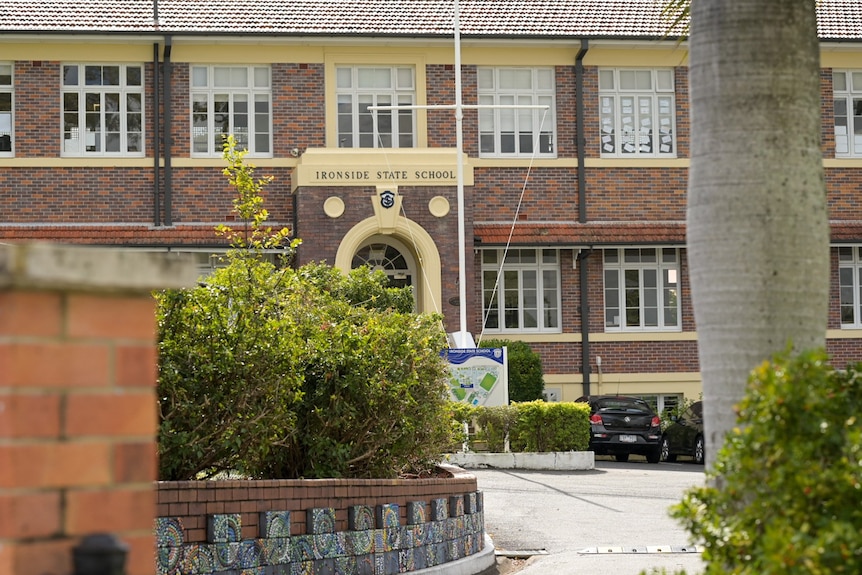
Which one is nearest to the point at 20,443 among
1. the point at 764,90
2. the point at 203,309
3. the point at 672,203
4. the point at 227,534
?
the point at 764,90

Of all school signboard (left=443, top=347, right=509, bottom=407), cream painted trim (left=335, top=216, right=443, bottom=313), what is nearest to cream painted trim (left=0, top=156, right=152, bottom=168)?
cream painted trim (left=335, top=216, right=443, bottom=313)

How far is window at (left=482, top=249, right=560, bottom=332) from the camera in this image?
31.3m

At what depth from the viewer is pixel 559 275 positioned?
31.4 metres

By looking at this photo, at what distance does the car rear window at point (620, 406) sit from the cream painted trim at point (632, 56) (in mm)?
8506

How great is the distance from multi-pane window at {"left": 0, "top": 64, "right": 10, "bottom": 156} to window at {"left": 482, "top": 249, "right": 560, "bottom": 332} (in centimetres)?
1067

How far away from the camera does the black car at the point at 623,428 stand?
2677 cm

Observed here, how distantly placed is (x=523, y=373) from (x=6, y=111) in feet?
40.7

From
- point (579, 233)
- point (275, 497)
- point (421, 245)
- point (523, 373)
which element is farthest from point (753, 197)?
point (579, 233)

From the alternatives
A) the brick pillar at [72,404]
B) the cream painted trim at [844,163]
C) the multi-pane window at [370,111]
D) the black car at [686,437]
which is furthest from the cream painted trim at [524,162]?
the brick pillar at [72,404]

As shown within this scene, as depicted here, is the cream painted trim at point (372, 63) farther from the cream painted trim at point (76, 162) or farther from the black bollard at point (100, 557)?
the black bollard at point (100, 557)

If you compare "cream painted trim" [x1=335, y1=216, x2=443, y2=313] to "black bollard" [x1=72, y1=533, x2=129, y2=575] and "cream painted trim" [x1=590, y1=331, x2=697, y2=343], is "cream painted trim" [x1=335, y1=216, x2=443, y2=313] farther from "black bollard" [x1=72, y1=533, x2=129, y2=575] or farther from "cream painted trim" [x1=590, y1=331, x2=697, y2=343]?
"black bollard" [x1=72, y1=533, x2=129, y2=575]

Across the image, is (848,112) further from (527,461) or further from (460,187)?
(527,461)

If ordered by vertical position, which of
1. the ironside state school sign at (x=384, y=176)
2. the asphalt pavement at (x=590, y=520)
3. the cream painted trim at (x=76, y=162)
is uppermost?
the cream painted trim at (x=76, y=162)

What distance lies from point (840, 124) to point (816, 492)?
94.5 feet
